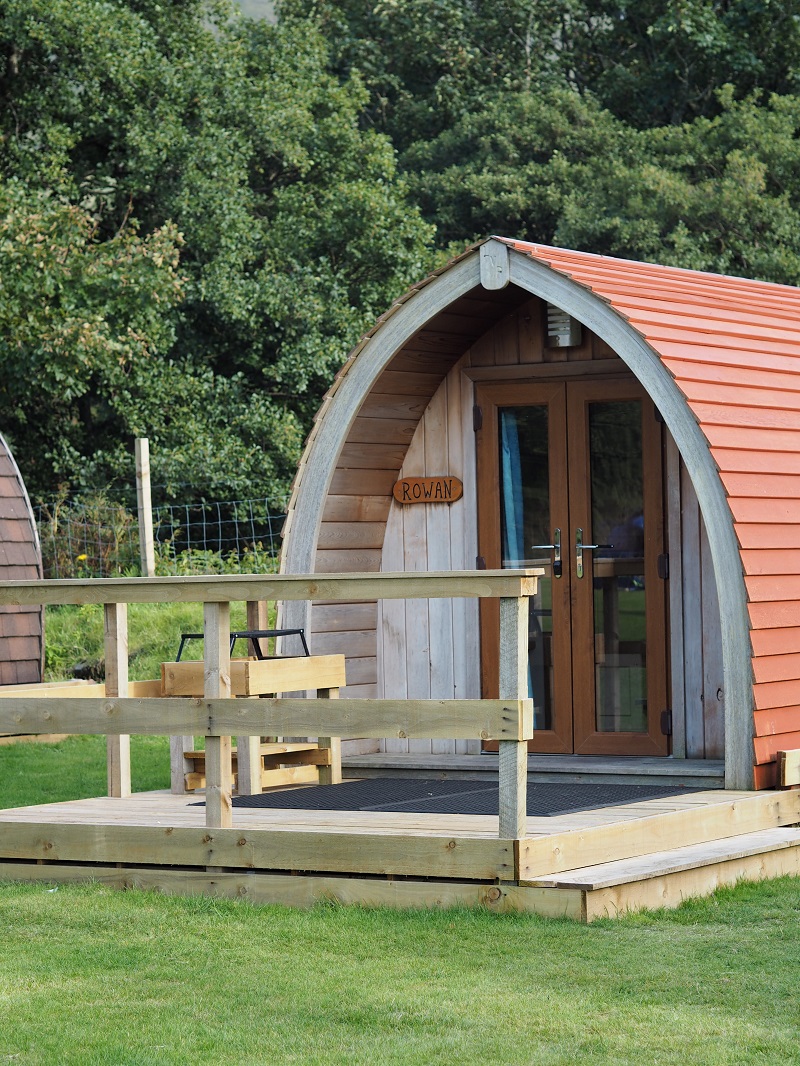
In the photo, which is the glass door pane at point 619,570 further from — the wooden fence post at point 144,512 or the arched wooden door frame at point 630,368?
the wooden fence post at point 144,512

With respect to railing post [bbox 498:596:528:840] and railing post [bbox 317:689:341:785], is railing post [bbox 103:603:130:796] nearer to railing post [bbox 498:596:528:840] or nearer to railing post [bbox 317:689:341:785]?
railing post [bbox 317:689:341:785]

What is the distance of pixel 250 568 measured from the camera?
17438 mm

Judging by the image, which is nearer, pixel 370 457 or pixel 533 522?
pixel 533 522

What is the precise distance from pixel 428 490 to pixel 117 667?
8.61ft

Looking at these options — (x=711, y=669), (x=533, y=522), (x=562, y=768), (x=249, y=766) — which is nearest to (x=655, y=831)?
(x=562, y=768)

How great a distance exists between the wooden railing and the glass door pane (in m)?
2.68

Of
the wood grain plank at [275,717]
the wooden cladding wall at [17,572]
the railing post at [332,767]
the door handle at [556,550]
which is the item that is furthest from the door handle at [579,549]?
the wooden cladding wall at [17,572]

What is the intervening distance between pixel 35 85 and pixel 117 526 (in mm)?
8000

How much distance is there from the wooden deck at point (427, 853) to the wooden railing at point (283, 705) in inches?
7.4

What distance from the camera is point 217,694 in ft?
21.8

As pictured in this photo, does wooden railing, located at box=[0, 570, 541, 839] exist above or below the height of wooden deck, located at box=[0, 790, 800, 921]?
above

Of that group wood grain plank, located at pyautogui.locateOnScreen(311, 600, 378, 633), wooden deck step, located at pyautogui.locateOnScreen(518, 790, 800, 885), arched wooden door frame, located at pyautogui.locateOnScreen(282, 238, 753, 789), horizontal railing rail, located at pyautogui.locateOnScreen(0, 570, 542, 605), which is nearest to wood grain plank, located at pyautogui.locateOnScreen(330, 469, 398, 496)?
arched wooden door frame, located at pyautogui.locateOnScreen(282, 238, 753, 789)

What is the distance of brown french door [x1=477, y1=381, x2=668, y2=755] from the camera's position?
29.0 feet

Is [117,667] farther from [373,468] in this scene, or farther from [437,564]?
[437,564]
